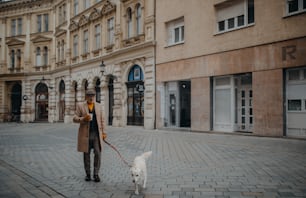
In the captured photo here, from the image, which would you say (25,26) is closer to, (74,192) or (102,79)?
(102,79)

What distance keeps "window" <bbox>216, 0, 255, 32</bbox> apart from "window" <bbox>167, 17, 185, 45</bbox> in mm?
3054

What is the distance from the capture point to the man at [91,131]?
632cm

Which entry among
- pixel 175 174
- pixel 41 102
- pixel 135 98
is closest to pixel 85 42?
pixel 135 98

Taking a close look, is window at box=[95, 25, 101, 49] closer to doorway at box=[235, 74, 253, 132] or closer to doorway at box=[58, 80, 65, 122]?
doorway at box=[58, 80, 65, 122]

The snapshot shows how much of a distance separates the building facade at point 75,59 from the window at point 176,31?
1.38m

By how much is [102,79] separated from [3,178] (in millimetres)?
20422

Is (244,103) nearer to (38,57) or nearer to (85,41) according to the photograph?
(85,41)

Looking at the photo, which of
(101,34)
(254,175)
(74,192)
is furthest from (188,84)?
(74,192)

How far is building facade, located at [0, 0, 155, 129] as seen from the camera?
23.1 m

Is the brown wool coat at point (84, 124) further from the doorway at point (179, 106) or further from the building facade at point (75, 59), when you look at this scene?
the building facade at point (75, 59)

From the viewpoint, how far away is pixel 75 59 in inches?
1291

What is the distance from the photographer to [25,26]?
135 feet

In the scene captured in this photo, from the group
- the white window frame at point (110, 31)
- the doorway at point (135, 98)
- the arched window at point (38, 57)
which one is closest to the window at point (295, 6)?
the doorway at point (135, 98)

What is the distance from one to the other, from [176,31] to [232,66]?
5599mm
